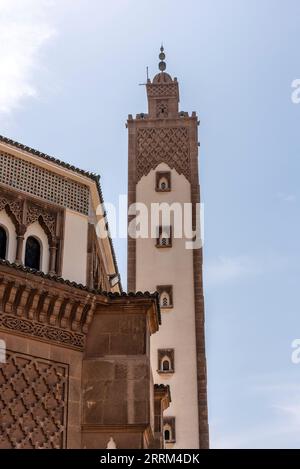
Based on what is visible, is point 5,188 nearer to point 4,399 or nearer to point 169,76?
point 4,399

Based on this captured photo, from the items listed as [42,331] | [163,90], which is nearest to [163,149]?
[163,90]

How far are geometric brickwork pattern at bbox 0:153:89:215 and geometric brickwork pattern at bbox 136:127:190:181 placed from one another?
37.2ft

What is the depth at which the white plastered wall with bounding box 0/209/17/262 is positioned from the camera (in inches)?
402

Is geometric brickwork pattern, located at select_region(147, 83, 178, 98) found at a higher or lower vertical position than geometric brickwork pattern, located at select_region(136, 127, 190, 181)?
higher

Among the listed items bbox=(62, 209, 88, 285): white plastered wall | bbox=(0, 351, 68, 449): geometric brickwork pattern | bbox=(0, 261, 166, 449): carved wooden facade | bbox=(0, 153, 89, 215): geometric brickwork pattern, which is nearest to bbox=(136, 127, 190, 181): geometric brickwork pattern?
bbox=(0, 153, 89, 215): geometric brickwork pattern

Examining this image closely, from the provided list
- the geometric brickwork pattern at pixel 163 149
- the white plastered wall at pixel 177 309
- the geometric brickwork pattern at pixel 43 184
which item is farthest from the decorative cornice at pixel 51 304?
the geometric brickwork pattern at pixel 163 149

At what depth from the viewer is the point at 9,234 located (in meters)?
10.3

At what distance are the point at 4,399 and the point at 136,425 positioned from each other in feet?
5.24

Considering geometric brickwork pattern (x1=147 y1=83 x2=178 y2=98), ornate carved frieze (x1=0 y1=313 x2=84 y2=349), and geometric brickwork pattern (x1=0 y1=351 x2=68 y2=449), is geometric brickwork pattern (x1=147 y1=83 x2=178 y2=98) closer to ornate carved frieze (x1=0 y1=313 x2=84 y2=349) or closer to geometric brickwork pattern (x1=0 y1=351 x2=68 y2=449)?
ornate carved frieze (x1=0 y1=313 x2=84 y2=349)

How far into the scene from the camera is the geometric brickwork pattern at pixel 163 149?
74.4 feet

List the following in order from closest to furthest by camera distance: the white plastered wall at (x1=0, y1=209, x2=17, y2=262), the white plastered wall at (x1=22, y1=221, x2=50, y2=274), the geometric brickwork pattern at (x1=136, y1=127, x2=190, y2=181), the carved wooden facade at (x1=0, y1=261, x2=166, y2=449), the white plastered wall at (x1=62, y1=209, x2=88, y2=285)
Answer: the carved wooden facade at (x1=0, y1=261, x2=166, y2=449), the white plastered wall at (x1=0, y1=209, x2=17, y2=262), the white plastered wall at (x1=22, y1=221, x2=50, y2=274), the white plastered wall at (x1=62, y1=209, x2=88, y2=285), the geometric brickwork pattern at (x1=136, y1=127, x2=190, y2=181)

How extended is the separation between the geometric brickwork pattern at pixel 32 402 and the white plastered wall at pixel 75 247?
4.70ft

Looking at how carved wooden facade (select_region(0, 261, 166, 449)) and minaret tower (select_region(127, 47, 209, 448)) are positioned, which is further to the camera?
minaret tower (select_region(127, 47, 209, 448))

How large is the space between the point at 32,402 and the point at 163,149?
14.7m
